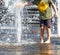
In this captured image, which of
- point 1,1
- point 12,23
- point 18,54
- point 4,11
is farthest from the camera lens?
point 1,1

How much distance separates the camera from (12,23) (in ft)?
48.3

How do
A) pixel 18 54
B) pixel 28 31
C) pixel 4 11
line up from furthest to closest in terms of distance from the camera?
pixel 4 11
pixel 28 31
pixel 18 54

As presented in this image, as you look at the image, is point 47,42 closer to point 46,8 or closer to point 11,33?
point 46,8

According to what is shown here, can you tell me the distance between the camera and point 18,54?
21.6 feet

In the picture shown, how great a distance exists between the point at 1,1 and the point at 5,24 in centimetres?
305

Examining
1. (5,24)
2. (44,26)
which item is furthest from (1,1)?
(44,26)

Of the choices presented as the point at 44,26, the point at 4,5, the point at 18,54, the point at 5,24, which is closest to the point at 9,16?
the point at 5,24

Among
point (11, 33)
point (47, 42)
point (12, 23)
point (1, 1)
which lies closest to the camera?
point (47, 42)

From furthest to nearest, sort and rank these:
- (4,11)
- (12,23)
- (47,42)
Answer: (4,11) < (12,23) < (47,42)

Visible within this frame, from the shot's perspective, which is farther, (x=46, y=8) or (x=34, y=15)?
(x=34, y=15)

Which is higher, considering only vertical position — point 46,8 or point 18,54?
point 46,8

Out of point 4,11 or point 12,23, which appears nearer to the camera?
point 12,23

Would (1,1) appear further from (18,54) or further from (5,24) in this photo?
(18,54)

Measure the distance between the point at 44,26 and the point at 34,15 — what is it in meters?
8.21
